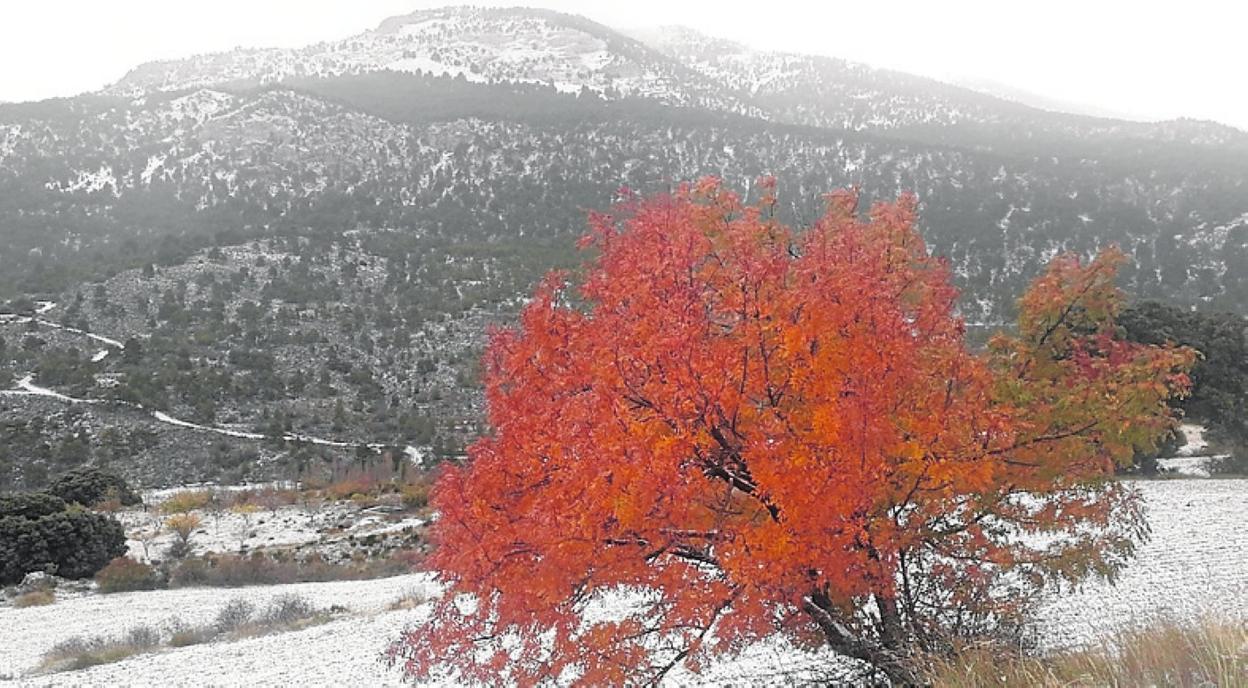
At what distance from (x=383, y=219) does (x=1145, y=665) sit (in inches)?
4183

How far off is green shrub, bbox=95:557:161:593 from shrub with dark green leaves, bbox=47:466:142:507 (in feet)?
45.5

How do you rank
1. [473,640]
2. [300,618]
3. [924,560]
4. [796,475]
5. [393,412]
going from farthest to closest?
1. [393,412]
2. [300,618]
3. [924,560]
4. [473,640]
5. [796,475]

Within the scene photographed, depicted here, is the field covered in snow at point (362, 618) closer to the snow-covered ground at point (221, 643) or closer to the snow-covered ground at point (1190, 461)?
the snow-covered ground at point (221, 643)

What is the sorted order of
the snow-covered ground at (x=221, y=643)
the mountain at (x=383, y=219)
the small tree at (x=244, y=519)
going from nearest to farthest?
the snow-covered ground at (x=221, y=643) → the small tree at (x=244, y=519) → the mountain at (x=383, y=219)

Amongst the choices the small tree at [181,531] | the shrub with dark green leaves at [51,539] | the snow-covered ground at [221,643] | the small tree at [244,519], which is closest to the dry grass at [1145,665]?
the snow-covered ground at [221,643]

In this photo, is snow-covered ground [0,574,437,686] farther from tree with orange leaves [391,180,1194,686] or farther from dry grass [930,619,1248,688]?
dry grass [930,619,1248,688]

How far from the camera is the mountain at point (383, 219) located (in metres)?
63.2

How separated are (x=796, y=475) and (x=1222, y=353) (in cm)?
3664

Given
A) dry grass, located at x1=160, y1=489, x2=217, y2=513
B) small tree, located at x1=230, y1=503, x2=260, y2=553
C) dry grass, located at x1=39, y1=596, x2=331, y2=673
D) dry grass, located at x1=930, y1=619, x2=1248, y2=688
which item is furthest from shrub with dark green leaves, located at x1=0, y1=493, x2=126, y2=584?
dry grass, located at x1=930, y1=619, x2=1248, y2=688

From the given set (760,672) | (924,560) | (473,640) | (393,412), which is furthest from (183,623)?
(393,412)

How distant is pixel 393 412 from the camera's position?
65.1 meters

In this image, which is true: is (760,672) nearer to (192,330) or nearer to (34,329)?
(192,330)

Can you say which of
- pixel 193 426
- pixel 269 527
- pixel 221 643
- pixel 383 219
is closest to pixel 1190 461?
pixel 221 643

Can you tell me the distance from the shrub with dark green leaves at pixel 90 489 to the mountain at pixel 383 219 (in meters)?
10.7
